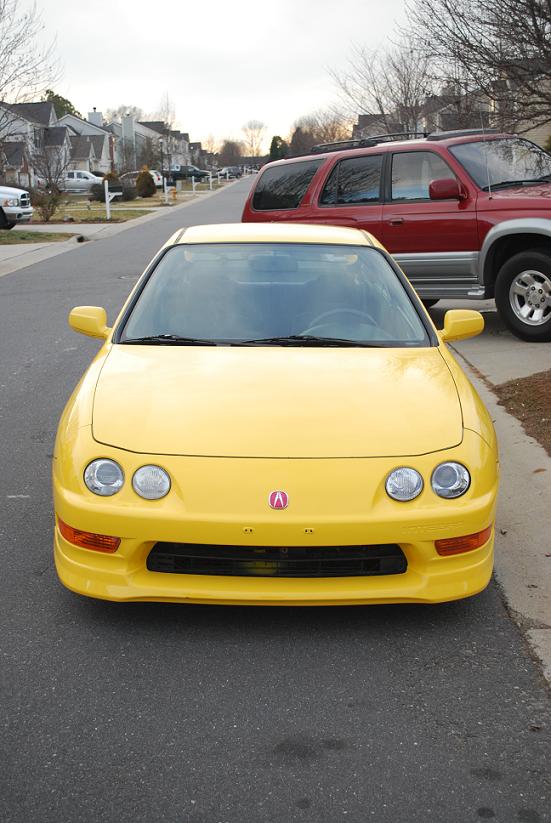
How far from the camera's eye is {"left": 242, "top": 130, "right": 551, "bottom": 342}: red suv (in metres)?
9.59

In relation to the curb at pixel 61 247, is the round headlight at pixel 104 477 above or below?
above

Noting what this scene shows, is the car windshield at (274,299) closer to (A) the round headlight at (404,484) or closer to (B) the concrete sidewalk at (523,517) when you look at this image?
(B) the concrete sidewalk at (523,517)

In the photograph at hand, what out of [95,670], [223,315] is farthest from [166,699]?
[223,315]

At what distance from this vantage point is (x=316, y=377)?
4230mm

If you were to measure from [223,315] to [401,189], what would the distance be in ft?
20.4

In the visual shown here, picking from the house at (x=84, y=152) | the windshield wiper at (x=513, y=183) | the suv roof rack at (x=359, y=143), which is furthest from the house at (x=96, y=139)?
the windshield wiper at (x=513, y=183)

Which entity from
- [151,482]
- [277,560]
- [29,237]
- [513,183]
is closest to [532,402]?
[513,183]

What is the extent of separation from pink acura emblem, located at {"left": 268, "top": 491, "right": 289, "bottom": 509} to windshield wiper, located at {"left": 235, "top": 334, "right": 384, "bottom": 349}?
1.32 meters

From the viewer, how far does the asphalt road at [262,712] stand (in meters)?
2.70

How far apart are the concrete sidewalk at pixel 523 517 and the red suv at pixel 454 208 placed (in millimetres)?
1149

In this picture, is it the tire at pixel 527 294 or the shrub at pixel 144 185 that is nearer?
the tire at pixel 527 294

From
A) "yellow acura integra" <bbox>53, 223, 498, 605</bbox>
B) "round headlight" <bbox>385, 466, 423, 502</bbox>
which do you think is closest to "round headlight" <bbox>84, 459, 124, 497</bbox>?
"yellow acura integra" <bbox>53, 223, 498, 605</bbox>

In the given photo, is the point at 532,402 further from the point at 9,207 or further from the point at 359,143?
the point at 9,207

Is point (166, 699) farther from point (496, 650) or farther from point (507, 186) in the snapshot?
point (507, 186)
